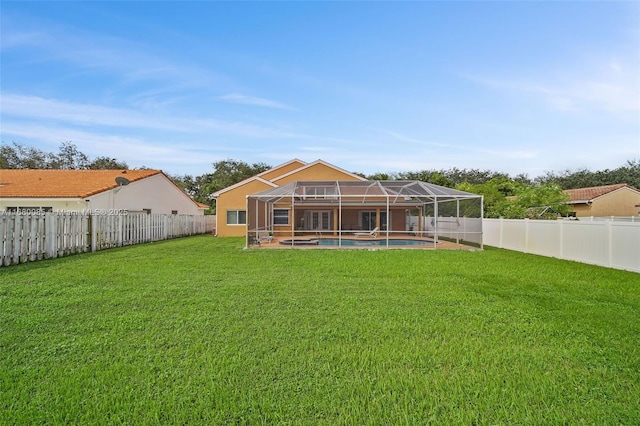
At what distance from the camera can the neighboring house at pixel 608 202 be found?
93.8 ft

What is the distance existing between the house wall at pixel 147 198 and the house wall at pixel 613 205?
1313 inches

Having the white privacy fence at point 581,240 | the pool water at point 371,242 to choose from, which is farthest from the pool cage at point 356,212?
the white privacy fence at point 581,240

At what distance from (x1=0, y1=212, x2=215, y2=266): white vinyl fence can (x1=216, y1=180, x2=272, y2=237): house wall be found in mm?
4613

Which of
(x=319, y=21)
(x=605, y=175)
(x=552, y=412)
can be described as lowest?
(x=552, y=412)

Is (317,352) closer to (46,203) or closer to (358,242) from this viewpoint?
(358,242)

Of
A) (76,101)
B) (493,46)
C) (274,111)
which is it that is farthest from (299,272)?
(76,101)

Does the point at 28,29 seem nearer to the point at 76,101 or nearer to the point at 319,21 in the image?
the point at 76,101

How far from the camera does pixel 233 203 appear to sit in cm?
2397

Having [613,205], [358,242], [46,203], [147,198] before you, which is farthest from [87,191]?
[613,205]

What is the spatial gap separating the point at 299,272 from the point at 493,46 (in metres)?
11.8

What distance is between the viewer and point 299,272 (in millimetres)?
8758

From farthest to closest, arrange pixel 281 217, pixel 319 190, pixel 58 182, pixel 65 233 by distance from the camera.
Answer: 1. pixel 281 217
2. pixel 58 182
3. pixel 319 190
4. pixel 65 233

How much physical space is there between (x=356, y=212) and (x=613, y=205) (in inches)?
876

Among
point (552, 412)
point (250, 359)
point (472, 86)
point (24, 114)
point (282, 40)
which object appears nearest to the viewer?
point (552, 412)
